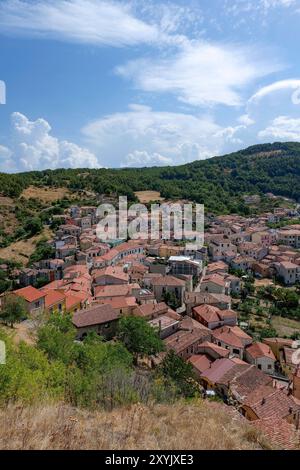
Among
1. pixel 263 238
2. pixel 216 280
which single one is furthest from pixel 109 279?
Result: pixel 263 238

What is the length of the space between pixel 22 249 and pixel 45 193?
23577 mm

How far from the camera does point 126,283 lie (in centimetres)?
2919

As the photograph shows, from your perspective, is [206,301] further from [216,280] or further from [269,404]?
[269,404]

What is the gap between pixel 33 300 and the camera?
22.9m

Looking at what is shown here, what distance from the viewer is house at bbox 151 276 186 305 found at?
2798 cm

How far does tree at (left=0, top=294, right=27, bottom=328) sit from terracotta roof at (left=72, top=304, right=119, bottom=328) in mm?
2917

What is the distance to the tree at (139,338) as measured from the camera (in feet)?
57.3

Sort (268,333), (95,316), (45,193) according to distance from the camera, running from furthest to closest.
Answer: (45,193) → (268,333) → (95,316)

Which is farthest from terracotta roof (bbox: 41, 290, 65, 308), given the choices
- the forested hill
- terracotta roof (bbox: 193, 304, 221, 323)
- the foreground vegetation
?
the forested hill

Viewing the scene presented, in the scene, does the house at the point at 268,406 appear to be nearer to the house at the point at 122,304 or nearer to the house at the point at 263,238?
the house at the point at 122,304

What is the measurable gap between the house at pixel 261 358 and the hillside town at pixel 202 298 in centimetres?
6
